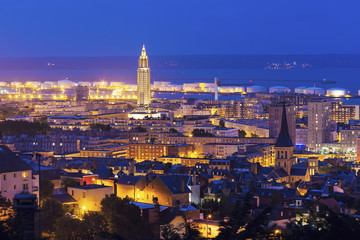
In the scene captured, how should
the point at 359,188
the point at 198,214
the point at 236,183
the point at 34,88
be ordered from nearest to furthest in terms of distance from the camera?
the point at 198,214 → the point at 236,183 → the point at 359,188 → the point at 34,88

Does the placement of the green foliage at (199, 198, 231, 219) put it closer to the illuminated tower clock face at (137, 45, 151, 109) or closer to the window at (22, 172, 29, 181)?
the window at (22, 172, 29, 181)

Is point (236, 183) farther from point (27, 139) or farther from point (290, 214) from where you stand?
point (27, 139)

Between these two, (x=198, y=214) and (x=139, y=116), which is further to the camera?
(x=139, y=116)

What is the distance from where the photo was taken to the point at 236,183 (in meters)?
29.4

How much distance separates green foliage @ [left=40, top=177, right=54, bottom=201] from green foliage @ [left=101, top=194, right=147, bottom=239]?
186 cm

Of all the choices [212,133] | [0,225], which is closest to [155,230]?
[0,225]

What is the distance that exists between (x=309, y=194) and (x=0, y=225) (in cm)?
1668

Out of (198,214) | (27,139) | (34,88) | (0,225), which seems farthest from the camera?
(34,88)

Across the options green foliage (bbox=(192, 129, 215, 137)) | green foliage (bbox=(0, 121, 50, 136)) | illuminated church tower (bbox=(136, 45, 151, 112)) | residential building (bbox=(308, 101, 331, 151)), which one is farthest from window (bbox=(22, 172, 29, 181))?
illuminated church tower (bbox=(136, 45, 151, 112))

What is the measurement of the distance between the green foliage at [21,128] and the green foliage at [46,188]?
36.4m

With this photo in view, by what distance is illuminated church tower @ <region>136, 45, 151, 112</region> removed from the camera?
86125 millimetres

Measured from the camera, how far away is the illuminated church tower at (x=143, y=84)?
3391 inches

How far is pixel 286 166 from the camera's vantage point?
128ft

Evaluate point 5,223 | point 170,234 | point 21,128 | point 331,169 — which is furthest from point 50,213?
point 21,128
